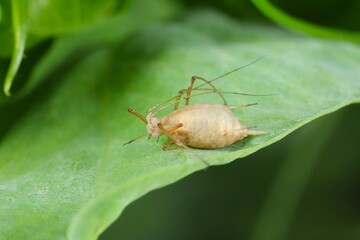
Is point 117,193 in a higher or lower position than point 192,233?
higher

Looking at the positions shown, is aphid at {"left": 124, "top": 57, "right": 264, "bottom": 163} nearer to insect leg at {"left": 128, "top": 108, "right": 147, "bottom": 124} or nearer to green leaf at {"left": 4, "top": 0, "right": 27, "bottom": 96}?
insect leg at {"left": 128, "top": 108, "right": 147, "bottom": 124}

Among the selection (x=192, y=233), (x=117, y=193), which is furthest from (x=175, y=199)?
(x=117, y=193)

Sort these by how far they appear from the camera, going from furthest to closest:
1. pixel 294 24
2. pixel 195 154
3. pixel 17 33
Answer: pixel 294 24, pixel 17 33, pixel 195 154

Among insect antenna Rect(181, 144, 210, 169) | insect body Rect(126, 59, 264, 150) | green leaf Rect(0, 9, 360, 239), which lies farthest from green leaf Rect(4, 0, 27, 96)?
insect antenna Rect(181, 144, 210, 169)

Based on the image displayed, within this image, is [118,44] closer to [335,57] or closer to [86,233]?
[335,57]

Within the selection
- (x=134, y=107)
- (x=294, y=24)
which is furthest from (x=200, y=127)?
(x=294, y=24)

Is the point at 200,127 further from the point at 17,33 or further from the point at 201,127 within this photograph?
A: the point at 17,33

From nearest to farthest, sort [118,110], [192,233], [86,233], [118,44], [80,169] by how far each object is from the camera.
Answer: [86,233]
[80,169]
[118,110]
[118,44]
[192,233]
